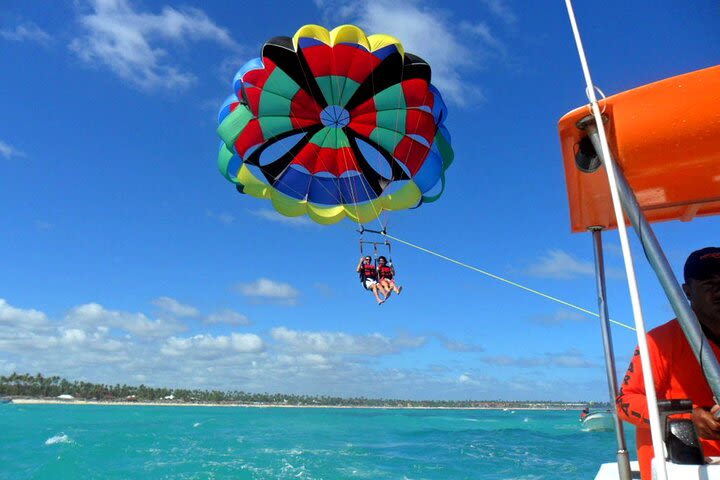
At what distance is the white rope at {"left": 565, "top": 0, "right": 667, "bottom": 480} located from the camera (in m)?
1.31

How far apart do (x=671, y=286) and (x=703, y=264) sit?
311mm

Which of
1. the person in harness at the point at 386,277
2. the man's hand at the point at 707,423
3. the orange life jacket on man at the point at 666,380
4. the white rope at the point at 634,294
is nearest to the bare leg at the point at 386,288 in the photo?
the person in harness at the point at 386,277

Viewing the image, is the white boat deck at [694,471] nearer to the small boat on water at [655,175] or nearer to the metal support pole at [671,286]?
the small boat on water at [655,175]

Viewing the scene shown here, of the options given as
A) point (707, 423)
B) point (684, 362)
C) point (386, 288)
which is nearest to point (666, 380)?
point (684, 362)

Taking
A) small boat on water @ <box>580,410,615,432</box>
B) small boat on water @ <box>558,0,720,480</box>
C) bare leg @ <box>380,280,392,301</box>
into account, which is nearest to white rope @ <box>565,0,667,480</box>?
small boat on water @ <box>558,0,720,480</box>

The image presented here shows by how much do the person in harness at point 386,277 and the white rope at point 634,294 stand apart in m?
7.95

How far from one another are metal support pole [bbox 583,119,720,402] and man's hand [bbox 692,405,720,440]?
0.05m

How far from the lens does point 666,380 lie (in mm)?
1694

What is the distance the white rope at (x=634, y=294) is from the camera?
131cm

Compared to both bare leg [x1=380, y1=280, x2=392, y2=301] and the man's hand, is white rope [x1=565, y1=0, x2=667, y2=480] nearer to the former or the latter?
the man's hand

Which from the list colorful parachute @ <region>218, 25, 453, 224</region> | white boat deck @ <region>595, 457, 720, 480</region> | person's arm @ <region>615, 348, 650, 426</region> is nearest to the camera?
white boat deck @ <region>595, 457, 720, 480</region>

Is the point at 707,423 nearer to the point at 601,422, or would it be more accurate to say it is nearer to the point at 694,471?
the point at 694,471

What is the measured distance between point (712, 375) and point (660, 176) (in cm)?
99

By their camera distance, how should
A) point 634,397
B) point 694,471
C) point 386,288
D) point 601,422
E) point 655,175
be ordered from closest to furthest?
point 694,471 < point 634,397 < point 655,175 < point 601,422 < point 386,288
